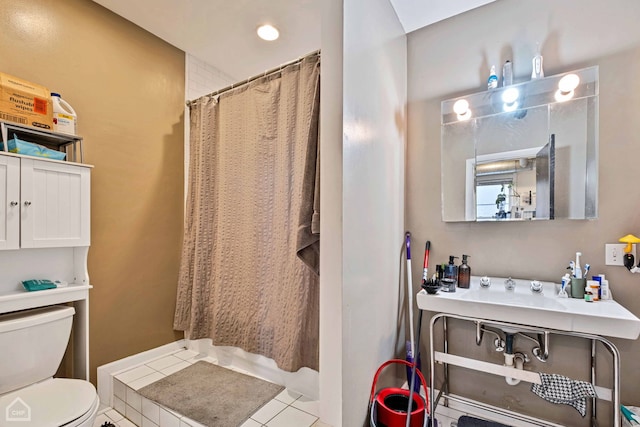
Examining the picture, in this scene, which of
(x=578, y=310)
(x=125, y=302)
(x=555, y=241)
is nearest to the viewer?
(x=578, y=310)

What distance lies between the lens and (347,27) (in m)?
1.41

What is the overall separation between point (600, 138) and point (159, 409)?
2.91m

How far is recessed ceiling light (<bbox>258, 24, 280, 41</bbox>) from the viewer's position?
2.23m

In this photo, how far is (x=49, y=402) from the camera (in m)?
1.40

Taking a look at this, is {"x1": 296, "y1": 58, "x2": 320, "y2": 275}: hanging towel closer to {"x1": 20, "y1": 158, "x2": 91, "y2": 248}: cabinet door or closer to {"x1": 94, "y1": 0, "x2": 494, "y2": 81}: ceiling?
{"x1": 94, "y1": 0, "x2": 494, "y2": 81}: ceiling

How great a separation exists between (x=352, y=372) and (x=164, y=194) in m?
2.03

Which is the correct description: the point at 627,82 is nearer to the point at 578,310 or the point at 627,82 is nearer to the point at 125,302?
the point at 578,310

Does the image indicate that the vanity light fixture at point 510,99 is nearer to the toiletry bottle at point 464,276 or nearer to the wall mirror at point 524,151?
the wall mirror at point 524,151

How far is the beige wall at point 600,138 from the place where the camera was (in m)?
1.58

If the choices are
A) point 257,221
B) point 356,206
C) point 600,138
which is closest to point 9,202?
point 257,221

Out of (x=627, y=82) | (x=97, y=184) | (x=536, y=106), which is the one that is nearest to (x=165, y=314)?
(x=97, y=184)

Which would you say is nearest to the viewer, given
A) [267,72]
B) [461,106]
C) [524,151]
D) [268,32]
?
[524,151]

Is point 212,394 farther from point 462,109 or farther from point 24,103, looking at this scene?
point 462,109

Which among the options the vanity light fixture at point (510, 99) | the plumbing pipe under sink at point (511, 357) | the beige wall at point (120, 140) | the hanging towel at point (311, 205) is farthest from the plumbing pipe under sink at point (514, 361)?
the beige wall at point (120, 140)
